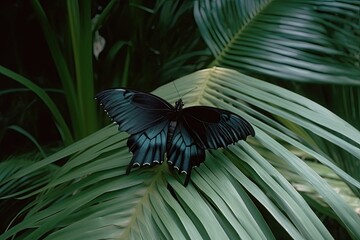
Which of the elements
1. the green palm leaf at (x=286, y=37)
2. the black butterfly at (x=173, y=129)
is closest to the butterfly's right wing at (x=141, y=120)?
the black butterfly at (x=173, y=129)

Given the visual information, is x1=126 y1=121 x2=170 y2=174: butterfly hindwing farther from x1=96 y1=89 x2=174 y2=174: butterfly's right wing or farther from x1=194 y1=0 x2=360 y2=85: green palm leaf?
x1=194 y1=0 x2=360 y2=85: green palm leaf

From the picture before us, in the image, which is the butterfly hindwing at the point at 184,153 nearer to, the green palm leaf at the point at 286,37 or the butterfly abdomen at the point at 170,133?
the butterfly abdomen at the point at 170,133

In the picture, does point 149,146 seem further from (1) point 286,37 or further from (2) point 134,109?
(1) point 286,37

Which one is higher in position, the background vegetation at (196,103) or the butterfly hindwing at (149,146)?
the butterfly hindwing at (149,146)

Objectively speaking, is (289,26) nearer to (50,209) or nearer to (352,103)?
(352,103)

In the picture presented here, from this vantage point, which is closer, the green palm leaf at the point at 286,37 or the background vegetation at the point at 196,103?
the background vegetation at the point at 196,103

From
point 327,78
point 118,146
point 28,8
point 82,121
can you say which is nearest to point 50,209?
point 118,146

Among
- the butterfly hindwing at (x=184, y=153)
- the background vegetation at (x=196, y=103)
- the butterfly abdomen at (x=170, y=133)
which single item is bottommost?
the background vegetation at (x=196, y=103)
